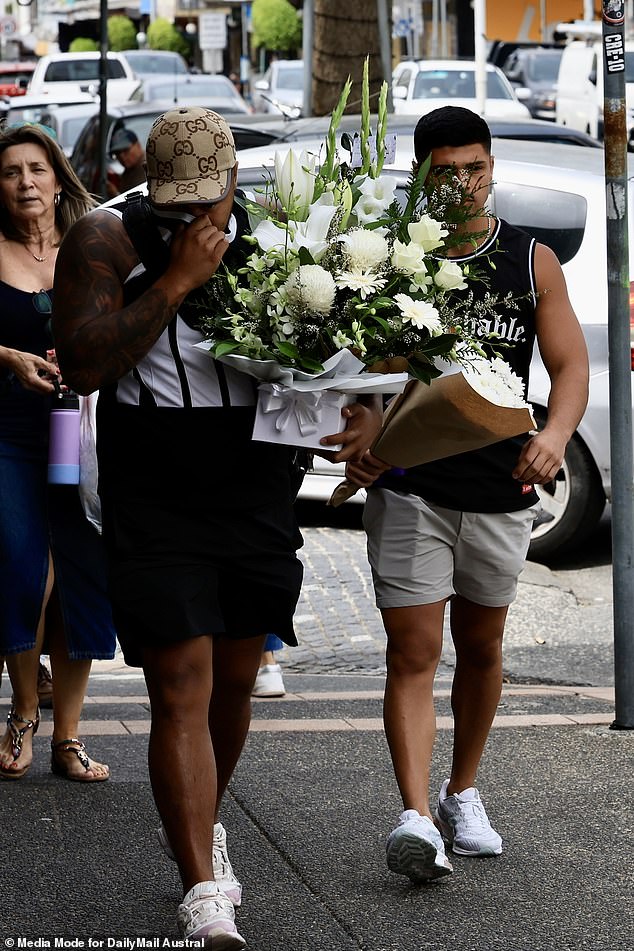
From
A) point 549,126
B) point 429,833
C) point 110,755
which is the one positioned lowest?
point 110,755

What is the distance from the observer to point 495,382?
3.75 meters

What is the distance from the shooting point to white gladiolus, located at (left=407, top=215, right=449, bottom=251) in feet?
11.9

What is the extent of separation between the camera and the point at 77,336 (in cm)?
352

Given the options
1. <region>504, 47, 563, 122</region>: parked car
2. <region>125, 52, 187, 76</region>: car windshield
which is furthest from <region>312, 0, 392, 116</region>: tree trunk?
<region>125, 52, 187, 76</region>: car windshield

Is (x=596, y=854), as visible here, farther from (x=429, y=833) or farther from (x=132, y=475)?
(x=132, y=475)

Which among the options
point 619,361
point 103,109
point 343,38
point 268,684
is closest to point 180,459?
point 619,361

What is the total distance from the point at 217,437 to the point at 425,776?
1080mm

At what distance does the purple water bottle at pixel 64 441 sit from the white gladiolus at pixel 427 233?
1.60 meters

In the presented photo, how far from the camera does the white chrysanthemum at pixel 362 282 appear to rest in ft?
11.6

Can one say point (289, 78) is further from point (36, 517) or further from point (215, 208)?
point (215, 208)

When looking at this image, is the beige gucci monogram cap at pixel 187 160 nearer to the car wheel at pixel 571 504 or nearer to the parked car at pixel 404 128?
the car wheel at pixel 571 504

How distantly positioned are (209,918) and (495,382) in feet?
4.49

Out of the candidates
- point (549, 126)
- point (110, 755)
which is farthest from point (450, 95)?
point (110, 755)

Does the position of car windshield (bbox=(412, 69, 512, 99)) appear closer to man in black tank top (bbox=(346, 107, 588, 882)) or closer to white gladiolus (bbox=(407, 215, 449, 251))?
man in black tank top (bbox=(346, 107, 588, 882))
